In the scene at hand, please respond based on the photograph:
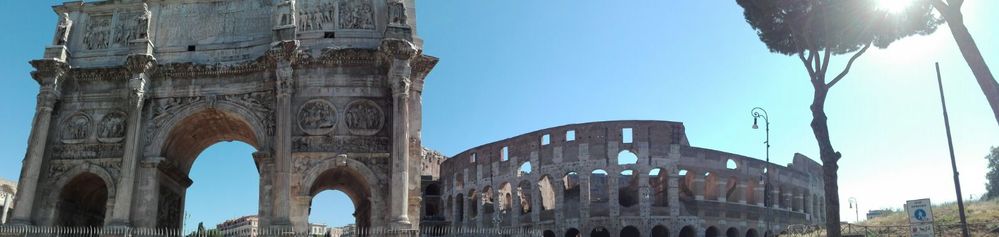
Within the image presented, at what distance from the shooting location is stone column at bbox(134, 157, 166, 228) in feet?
63.2

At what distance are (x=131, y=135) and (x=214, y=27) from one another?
3481 millimetres

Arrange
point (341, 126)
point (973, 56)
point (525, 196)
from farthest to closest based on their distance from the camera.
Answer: point (525, 196)
point (341, 126)
point (973, 56)

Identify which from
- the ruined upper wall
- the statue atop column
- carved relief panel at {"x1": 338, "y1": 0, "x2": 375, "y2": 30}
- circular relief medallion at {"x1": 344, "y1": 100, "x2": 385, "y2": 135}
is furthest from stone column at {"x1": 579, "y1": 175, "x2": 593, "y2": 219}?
the statue atop column

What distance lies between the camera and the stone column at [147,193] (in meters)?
19.2

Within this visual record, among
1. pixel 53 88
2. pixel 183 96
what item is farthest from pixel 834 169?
pixel 53 88

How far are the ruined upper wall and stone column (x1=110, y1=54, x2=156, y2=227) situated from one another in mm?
456

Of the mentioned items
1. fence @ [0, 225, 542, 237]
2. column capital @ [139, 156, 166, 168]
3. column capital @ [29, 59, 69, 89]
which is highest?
column capital @ [29, 59, 69, 89]

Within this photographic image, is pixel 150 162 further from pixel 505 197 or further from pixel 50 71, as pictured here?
pixel 505 197

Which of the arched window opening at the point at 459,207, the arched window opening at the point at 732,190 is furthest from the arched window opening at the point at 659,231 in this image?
the arched window opening at the point at 459,207

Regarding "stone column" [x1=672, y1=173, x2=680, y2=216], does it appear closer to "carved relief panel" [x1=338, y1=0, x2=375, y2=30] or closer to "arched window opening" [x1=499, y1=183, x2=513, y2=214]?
"arched window opening" [x1=499, y1=183, x2=513, y2=214]

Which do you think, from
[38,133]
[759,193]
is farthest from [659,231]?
[38,133]

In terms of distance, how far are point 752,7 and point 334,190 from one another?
1212cm

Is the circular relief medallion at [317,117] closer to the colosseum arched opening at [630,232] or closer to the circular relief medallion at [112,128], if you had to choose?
the circular relief medallion at [112,128]

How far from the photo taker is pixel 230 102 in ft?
65.4
